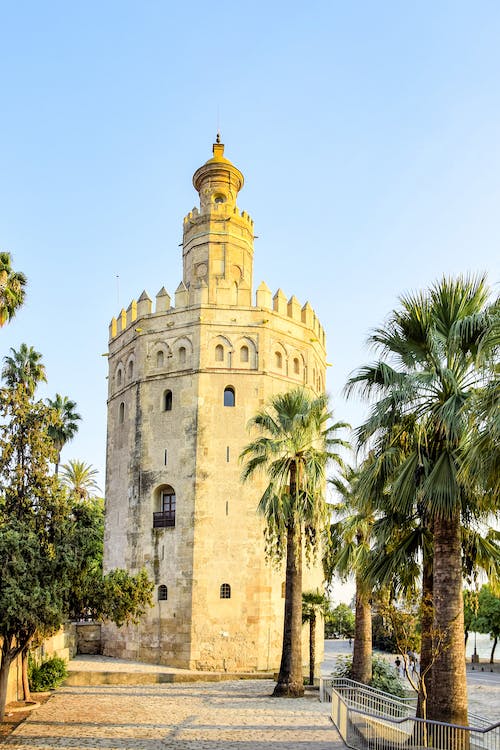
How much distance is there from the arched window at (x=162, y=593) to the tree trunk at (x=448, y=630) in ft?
62.9

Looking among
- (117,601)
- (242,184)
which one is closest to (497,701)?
(117,601)

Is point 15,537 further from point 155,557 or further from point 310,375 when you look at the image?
point 310,375

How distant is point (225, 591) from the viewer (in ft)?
96.8

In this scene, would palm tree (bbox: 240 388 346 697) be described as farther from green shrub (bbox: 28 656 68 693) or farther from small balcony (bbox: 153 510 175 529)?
small balcony (bbox: 153 510 175 529)

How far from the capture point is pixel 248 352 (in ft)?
105

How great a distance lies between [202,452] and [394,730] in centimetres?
1854

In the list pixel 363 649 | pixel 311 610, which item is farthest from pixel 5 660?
pixel 311 610

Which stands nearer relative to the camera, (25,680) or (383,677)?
(25,680)

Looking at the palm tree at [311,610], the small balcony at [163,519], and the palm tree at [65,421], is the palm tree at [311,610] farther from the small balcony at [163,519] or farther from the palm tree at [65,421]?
the palm tree at [65,421]

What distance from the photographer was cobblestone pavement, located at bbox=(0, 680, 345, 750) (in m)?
15.3

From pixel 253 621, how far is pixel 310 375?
10970mm

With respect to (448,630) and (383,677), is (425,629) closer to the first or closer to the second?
(448,630)

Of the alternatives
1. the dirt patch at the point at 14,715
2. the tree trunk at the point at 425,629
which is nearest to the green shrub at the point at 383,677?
the tree trunk at the point at 425,629

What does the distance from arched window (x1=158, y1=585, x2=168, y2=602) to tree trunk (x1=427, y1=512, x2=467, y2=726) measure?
19.2 metres
